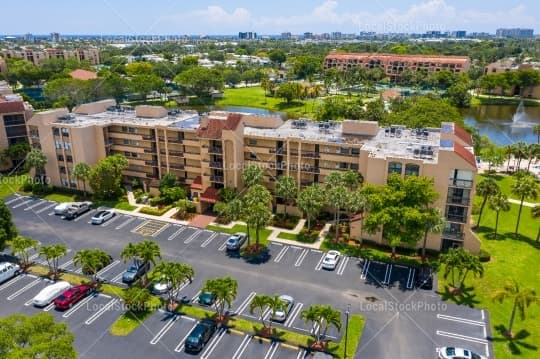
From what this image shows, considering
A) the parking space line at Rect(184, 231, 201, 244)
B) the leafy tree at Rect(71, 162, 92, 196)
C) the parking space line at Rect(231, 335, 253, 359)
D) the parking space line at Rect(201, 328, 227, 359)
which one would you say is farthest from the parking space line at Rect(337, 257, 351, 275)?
the leafy tree at Rect(71, 162, 92, 196)

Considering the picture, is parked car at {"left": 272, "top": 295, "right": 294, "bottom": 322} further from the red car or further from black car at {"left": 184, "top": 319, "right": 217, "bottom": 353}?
the red car

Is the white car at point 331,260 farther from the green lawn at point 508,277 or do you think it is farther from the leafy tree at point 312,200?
the green lawn at point 508,277

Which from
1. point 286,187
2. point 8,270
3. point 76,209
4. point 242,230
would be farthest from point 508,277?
point 76,209

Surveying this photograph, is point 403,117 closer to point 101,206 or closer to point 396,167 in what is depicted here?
point 396,167

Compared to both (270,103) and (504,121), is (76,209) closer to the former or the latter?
(270,103)

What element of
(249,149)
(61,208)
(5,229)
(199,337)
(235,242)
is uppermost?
(249,149)

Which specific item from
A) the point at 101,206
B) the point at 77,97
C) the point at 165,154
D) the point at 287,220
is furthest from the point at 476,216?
the point at 77,97

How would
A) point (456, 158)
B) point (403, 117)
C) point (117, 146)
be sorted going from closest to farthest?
point (456, 158), point (117, 146), point (403, 117)
